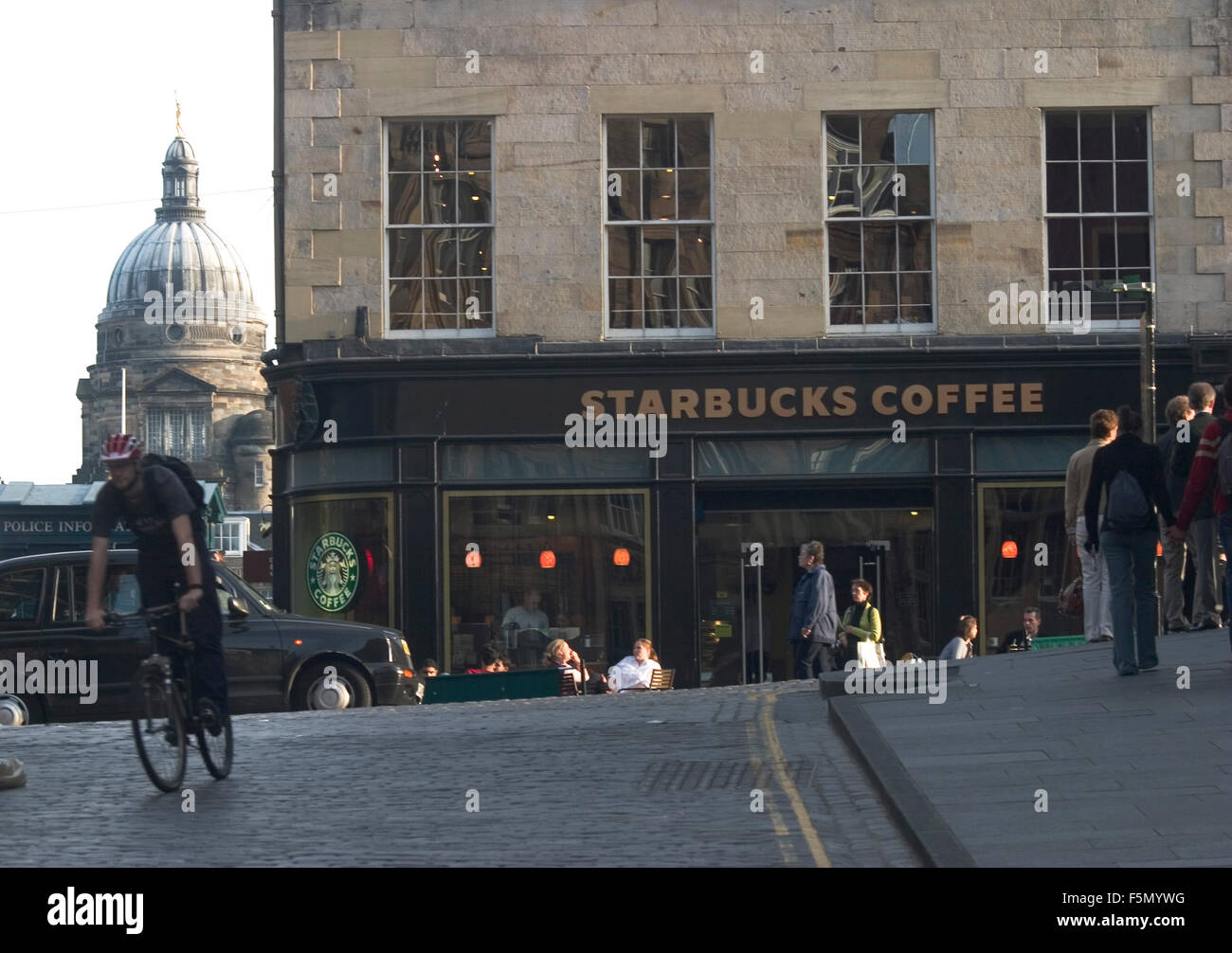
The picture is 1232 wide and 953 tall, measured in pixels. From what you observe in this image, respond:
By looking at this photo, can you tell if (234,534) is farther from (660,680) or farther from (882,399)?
(660,680)

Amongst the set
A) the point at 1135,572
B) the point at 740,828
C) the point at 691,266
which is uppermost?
the point at 691,266

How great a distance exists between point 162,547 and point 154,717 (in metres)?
0.86

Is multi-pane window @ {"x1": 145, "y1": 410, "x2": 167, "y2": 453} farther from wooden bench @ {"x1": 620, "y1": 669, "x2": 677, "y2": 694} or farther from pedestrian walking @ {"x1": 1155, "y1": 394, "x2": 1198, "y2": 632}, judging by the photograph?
pedestrian walking @ {"x1": 1155, "y1": 394, "x2": 1198, "y2": 632}

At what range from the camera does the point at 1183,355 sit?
2120 centimetres

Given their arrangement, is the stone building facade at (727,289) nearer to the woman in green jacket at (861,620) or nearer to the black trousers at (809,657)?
the woman in green jacket at (861,620)

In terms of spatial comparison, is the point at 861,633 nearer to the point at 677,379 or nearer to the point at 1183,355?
the point at 677,379

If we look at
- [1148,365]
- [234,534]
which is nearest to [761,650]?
[1148,365]

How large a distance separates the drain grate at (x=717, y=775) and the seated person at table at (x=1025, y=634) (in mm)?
9335

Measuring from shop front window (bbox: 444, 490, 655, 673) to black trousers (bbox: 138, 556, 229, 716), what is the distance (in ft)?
37.0

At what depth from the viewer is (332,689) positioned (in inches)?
666

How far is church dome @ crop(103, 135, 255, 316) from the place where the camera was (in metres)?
171

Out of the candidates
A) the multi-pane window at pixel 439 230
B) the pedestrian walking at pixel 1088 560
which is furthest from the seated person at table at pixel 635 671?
the pedestrian walking at pixel 1088 560
